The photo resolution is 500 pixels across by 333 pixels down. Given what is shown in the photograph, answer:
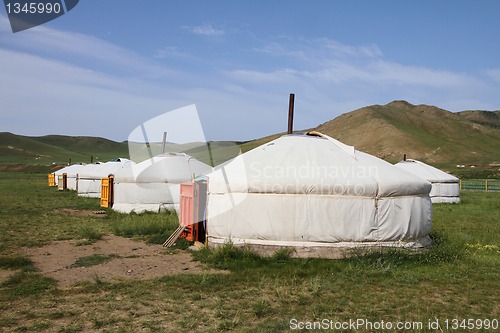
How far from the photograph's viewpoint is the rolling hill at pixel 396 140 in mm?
71938

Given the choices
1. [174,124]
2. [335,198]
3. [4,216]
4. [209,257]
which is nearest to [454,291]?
[335,198]

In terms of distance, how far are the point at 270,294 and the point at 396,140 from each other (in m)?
75.7

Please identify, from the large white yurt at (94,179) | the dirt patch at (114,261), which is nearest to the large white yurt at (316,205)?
the dirt patch at (114,261)

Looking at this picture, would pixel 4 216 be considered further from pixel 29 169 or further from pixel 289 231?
pixel 29 169

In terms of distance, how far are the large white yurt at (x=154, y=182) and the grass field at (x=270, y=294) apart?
680 cm

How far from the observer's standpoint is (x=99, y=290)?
6.85 metres

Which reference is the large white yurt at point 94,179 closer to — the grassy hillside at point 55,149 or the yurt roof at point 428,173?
the yurt roof at point 428,173

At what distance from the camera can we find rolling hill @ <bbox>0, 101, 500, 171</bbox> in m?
71.9

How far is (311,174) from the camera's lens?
29.0 feet

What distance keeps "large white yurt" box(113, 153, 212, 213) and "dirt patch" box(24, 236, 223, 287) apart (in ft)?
16.8

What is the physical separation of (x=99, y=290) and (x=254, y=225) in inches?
123

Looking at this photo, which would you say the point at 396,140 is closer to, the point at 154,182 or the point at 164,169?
the point at 164,169

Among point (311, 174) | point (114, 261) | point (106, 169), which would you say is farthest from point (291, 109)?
point (106, 169)

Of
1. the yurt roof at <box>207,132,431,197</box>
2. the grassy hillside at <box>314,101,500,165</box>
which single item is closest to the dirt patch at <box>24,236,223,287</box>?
the yurt roof at <box>207,132,431,197</box>
